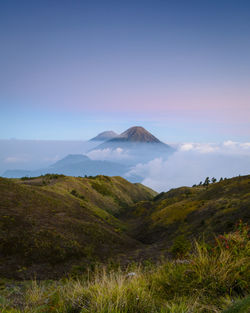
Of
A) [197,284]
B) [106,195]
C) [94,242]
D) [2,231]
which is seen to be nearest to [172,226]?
[94,242]

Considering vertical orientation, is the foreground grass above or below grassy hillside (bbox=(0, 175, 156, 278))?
above

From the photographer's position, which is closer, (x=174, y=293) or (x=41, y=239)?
(x=174, y=293)

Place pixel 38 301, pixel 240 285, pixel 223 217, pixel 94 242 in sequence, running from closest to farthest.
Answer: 1. pixel 240 285
2. pixel 38 301
3. pixel 94 242
4. pixel 223 217

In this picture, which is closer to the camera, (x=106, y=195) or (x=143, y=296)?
(x=143, y=296)

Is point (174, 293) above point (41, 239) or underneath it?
above

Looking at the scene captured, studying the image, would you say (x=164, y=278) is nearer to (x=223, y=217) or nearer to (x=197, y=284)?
(x=197, y=284)

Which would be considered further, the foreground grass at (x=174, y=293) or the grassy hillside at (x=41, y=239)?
the grassy hillside at (x=41, y=239)

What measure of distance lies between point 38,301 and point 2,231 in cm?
1823

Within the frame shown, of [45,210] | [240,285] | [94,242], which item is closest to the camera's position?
[240,285]

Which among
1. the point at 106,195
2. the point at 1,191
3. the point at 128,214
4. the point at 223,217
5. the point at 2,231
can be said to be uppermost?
the point at 1,191

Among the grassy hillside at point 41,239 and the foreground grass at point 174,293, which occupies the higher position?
the foreground grass at point 174,293

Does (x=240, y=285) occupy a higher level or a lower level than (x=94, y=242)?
higher

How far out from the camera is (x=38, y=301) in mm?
4316

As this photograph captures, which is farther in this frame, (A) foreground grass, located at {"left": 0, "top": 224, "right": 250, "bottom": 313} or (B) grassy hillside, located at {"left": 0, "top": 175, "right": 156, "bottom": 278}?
(B) grassy hillside, located at {"left": 0, "top": 175, "right": 156, "bottom": 278}
